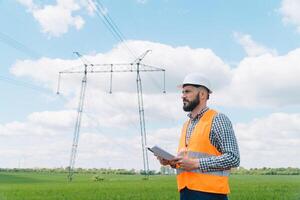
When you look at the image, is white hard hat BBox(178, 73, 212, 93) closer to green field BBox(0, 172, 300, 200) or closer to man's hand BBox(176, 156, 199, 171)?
man's hand BBox(176, 156, 199, 171)

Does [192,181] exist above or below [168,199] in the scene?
below

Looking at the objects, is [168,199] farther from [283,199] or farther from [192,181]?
[192,181]

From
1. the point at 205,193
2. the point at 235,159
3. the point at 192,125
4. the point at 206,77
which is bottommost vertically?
the point at 205,193

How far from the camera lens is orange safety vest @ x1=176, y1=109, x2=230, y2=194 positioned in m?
4.53

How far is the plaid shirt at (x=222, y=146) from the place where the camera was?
4.48 meters

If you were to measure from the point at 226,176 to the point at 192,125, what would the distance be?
0.55 metres

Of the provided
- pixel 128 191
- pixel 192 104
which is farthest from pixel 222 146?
pixel 128 191

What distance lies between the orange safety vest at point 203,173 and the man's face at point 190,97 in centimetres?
14

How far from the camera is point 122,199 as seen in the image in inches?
765

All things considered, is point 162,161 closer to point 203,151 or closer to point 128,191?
point 203,151

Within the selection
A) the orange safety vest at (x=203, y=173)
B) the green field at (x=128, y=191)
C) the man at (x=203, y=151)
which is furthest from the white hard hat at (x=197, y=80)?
the green field at (x=128, y=191)

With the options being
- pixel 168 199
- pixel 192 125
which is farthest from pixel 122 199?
pixel 192 125

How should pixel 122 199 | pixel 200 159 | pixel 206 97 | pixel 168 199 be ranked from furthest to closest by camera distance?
pixel 122 199 < pixel 168 199 < pixel 206 97 < pixel 200 159

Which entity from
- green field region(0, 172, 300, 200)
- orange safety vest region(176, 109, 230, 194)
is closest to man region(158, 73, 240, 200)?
orange safety vest region(176, 109, 230, 194)
